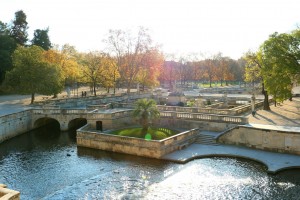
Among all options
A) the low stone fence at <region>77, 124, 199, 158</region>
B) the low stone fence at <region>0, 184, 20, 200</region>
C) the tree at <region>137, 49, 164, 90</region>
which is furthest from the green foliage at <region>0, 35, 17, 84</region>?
the low stone fence at <region>0, 184, 20, 200</region>

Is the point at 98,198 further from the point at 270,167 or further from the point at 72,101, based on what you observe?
the point at 72,101

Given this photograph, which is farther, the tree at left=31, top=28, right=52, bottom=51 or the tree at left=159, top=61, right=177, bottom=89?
the tree at left=159, top=61, right=177, bottom=89

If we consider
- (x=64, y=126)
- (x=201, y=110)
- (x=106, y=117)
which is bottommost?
(x=64, y=126)

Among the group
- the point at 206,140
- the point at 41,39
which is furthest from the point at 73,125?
the point at 41,39

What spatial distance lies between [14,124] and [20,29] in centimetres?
5239

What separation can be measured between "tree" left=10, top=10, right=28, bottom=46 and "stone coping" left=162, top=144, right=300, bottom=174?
67299 mm

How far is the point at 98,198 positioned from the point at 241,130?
16.2 metres

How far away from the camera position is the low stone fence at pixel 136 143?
27.5 m

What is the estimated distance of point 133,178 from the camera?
75.7ft

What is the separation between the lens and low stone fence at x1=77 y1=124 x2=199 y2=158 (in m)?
27.5

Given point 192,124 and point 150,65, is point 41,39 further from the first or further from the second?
point 192,124

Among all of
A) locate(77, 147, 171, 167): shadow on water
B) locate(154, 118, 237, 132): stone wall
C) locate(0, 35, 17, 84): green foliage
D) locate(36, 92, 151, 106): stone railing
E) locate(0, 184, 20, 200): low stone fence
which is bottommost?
locate(77, 147, 171, 167): shadow on water

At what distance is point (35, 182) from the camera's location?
23.1 m

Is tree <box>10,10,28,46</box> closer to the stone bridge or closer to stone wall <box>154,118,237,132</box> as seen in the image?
the stone bridge
